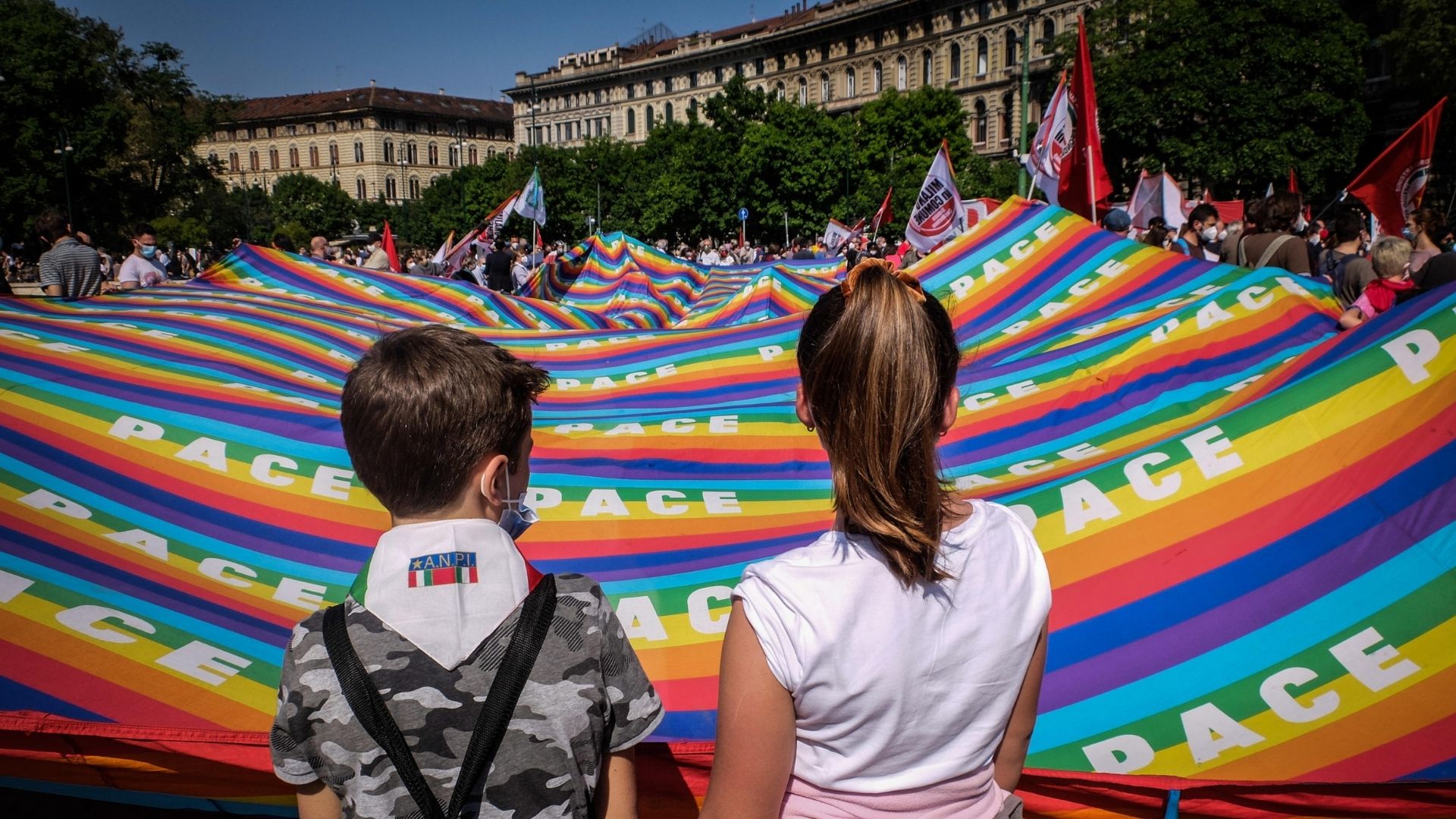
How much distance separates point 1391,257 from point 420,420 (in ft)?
18.5

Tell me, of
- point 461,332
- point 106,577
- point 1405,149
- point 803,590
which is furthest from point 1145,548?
point 1405,149

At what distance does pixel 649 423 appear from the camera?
14.3ft

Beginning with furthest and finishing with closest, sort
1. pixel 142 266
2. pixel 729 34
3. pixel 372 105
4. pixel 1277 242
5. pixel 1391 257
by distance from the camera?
pixel 372 105
pixel 729 34
pixel 142 266
pixel 1277 242
pixel 1391 257

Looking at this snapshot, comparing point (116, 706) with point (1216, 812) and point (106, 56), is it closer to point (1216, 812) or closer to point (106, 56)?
point (1216, 812)

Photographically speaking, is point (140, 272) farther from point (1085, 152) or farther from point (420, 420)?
point (420, 420)

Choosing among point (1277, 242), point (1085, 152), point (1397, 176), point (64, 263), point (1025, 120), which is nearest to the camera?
point (1277, 242)

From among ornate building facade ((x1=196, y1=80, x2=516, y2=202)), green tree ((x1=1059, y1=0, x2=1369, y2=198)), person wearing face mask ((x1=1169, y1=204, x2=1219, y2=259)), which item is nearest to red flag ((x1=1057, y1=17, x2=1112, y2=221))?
person wearing face mask ((x1=1169, y1=204, x2=1219, y2=259))

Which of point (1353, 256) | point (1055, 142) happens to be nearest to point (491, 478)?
point (1353, 256)

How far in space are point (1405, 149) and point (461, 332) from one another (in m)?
10.3

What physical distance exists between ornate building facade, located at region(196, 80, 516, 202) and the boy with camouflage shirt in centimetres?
11335

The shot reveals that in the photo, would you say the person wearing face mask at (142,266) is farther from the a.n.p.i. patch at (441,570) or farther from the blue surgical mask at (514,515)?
the a.n.p.i. patch at (441,570)

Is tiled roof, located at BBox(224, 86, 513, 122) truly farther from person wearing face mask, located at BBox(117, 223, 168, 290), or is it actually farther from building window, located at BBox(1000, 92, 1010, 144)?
person wearing face mask, located at BBox(117, 223, 168, 290)

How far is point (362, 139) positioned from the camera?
357 ft

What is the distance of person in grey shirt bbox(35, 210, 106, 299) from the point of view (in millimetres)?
8367
